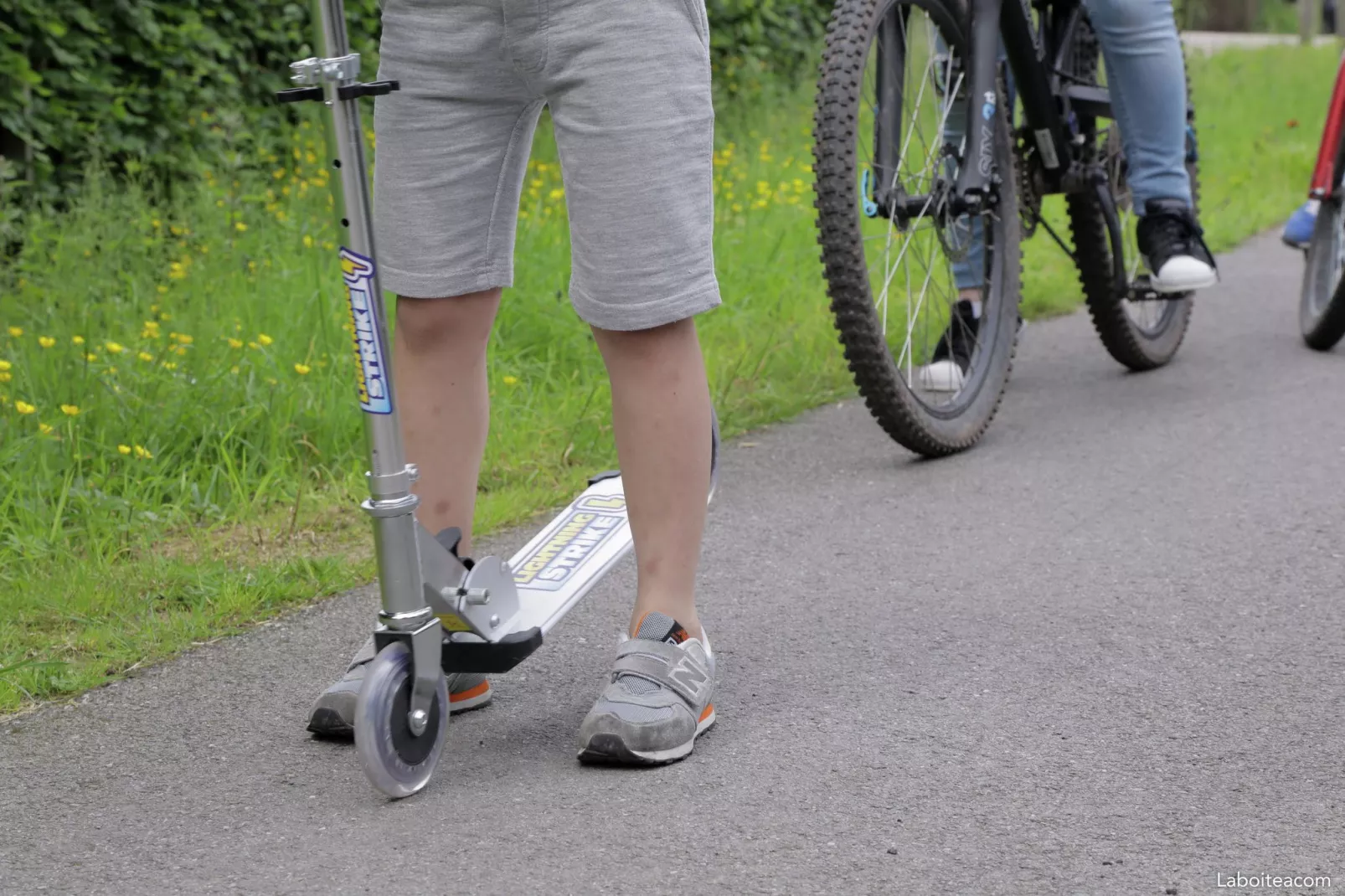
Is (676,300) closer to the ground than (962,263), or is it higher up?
higher up

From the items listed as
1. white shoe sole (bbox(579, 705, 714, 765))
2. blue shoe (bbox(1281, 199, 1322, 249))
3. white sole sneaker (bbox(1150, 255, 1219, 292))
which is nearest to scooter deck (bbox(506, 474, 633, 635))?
white shoe sole (bbox(579, 705, 714, 765))

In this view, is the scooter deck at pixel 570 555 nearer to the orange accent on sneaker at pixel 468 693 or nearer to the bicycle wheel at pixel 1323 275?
the orange accent on sneaker at pixel 468 693

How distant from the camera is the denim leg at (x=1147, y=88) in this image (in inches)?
154

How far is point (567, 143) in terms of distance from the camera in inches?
88.4

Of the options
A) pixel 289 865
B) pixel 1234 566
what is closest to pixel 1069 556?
pixel 1234 566

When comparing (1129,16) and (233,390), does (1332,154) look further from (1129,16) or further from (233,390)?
(233,390)

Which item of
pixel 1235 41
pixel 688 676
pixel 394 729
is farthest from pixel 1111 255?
pixel 1235 41

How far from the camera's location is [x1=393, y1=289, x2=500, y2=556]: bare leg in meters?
2.40

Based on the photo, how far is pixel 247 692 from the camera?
8.38 feet

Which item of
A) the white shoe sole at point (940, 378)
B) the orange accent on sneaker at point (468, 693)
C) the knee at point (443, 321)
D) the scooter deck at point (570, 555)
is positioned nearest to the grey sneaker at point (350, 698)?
the orange accent on sneaker at point (468, 693)

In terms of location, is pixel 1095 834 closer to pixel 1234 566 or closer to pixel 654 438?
pixel 654 438

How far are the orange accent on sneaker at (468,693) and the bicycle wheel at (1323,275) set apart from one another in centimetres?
293

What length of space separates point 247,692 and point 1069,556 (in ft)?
4.80

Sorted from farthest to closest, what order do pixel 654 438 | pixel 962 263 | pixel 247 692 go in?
pixel 962 263 → pixel 247 692 → pixel 654 438
